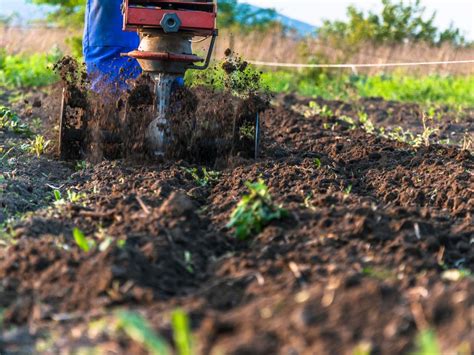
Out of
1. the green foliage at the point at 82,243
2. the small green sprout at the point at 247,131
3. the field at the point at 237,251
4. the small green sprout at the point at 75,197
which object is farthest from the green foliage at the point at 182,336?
the small green sprout at the point at 247,131

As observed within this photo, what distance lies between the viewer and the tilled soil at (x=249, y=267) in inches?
106

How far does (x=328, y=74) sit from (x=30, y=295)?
16.8 meters

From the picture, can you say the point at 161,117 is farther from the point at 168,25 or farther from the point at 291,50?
the point at 291,50

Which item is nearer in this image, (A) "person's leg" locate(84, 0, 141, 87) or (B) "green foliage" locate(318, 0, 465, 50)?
(A) "person's leg" locate(84, 0, 141, 87)

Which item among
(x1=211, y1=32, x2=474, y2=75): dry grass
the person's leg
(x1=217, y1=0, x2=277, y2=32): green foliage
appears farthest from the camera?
(x1=217, y1=0, x2=277, y2=32): green foliage

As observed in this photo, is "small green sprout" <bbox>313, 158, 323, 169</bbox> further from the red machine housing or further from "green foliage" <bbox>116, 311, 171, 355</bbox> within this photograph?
"green foliage" <bbox>116, 311, 171, 355</bbox>

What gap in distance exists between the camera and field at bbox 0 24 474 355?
2.71 meters

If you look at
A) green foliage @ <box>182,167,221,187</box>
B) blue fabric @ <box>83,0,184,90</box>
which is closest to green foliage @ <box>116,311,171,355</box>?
green foliage @ <box>182,167,221,187</box>

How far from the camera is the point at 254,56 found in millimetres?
22344

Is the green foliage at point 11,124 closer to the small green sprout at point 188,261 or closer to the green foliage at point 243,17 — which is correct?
the small green sprout at point 188,261

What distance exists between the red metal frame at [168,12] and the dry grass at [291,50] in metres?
14.1

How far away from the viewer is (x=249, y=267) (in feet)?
11.9

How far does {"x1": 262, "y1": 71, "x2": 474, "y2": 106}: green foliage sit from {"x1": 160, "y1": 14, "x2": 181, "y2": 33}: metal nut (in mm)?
7695

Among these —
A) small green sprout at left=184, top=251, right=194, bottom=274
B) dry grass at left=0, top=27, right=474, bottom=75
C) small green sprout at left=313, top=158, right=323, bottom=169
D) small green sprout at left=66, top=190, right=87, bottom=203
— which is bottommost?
small green sprout at left=66, top=190, right=87, bottom=203
